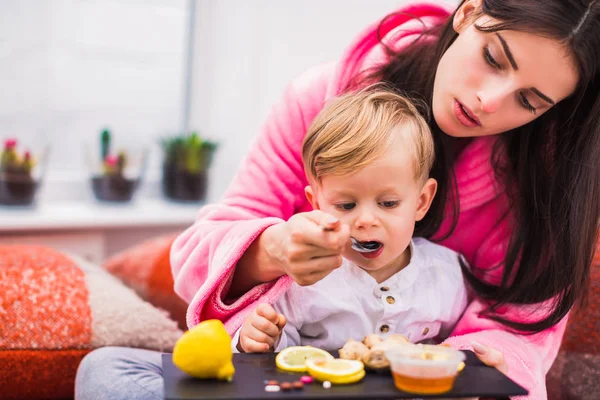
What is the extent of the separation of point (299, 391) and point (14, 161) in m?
1.31

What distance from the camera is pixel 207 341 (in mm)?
729

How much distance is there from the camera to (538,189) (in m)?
1.12

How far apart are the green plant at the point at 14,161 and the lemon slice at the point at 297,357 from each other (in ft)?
3.93

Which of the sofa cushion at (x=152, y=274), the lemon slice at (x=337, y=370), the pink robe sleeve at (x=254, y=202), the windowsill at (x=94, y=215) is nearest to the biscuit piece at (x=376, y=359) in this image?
the lemon slice at (x=337, y=370)

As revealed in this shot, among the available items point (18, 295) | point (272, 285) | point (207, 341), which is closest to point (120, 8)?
point (18, 295)

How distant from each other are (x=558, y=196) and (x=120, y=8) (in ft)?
4.66

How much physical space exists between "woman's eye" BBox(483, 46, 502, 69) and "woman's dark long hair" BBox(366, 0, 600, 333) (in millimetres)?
100

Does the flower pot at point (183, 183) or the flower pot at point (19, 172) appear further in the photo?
the flower pot at point (183, 183)

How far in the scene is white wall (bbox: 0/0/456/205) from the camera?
2010mm

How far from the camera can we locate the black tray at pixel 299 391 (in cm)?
69

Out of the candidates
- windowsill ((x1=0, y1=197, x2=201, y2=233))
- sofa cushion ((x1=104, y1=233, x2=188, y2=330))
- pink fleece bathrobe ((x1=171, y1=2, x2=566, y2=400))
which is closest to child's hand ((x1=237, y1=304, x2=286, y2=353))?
pink fleece bathrobe ((x1=171, y1=2, x2=566, y2=400))

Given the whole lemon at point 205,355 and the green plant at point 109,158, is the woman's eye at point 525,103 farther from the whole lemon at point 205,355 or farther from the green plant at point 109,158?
the green plant at point 109,158

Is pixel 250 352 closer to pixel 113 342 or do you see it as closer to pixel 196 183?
pixel 113 342

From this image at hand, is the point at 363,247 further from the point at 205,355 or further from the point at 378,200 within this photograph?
the point at 205,355
